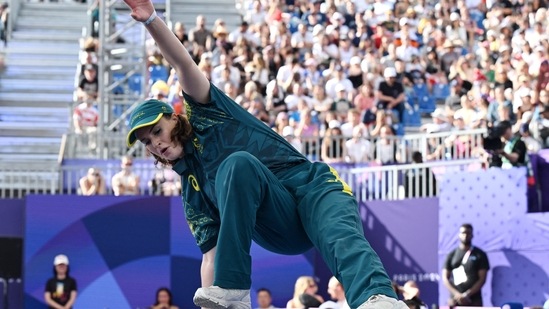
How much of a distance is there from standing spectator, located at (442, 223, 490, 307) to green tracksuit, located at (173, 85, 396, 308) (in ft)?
25.6

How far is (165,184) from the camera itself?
1683 cm

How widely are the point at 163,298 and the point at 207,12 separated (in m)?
8.77

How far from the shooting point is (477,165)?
15547 millimetres

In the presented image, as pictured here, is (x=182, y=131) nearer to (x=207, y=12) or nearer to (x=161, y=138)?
(x=161, y=138)

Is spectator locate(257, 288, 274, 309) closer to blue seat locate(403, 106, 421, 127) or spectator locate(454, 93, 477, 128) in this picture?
spectator locate(454, 93, 477, 128)

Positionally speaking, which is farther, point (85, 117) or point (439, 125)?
point (85, 117)

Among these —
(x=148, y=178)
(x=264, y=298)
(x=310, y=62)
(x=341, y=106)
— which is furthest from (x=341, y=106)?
(x=264, y=298)

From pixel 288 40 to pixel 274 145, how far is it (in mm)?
14026

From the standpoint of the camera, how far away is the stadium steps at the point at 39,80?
18859mm

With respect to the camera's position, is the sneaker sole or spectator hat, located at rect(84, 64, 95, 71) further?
spectator hat, located at rect(84, 64, 95, 71)

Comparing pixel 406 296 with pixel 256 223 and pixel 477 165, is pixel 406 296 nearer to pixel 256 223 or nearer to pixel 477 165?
pixel 477 165

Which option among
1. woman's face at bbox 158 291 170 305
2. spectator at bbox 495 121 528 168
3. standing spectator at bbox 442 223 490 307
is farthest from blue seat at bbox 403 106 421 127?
woman's face at bbox 158 291 170 305

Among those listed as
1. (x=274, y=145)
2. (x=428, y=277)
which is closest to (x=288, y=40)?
(x=428, y=277)

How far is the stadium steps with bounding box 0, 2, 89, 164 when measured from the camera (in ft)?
61.9
